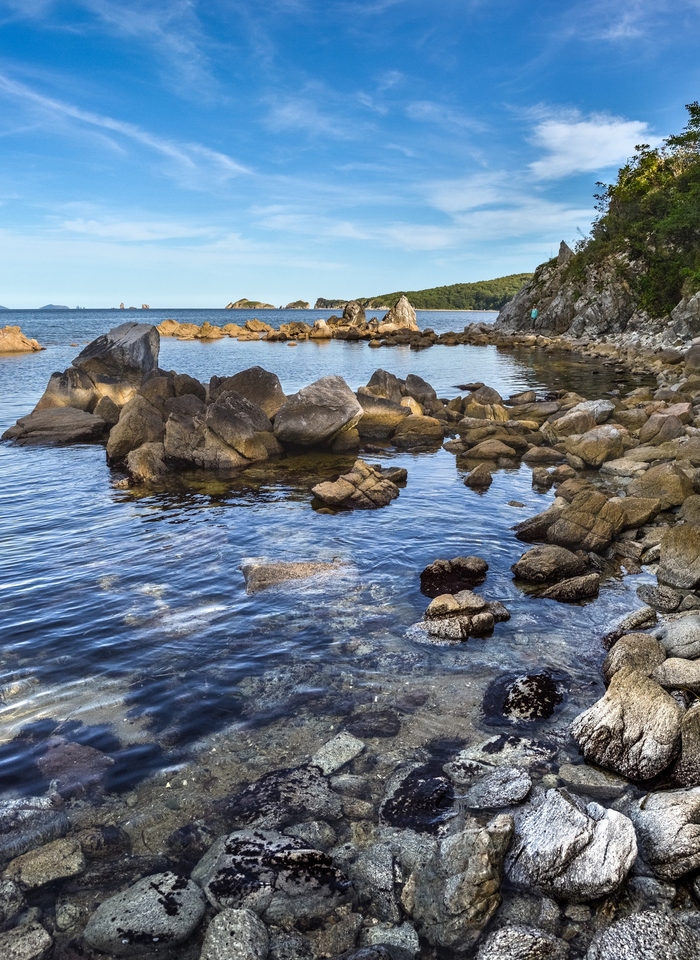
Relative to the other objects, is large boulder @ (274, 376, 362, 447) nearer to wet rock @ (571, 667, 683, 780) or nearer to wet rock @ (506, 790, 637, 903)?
wet rock @ (571, 667, 683, 780)

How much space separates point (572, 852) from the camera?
5609 mm

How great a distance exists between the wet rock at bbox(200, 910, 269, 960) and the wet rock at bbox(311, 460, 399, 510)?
13347 mm

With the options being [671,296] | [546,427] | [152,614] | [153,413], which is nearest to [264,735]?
[152,614]

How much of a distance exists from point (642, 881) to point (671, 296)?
238 feet

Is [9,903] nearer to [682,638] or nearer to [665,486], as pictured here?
[682,638]

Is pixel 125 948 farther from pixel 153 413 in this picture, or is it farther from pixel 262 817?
pixel 153 413

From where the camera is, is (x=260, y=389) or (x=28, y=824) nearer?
(x=28, y=824)

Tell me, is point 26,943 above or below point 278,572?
below

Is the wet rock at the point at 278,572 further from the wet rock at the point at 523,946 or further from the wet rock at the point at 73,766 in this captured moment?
the wet rock at the point at 523,946

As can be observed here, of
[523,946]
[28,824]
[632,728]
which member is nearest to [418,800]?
[523,946]

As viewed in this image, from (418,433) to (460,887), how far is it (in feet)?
75.5

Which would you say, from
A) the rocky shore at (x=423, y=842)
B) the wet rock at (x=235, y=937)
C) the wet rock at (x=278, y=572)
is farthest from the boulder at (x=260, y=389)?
the wet rock at (x=235, y=937)

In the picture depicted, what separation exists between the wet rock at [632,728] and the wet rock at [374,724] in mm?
2195

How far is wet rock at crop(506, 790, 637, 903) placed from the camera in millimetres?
5426
